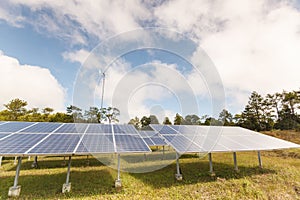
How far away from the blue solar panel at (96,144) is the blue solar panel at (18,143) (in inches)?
72.9

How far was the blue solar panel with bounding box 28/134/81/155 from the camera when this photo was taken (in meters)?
5.73

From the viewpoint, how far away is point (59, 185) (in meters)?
6.78

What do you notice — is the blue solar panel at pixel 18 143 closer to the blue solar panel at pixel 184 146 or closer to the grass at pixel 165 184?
the grass at pixel 165 184

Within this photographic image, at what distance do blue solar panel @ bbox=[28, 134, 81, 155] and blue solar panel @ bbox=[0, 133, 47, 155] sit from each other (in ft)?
1.09

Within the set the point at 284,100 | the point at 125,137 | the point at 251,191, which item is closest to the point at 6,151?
the point at 125,137

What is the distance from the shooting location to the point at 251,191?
6.49 m

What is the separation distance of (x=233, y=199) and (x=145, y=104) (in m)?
7.30

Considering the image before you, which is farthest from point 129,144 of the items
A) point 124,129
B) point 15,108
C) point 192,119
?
point 15,108

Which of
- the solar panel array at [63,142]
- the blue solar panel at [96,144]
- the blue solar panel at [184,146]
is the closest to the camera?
the solar panel array at [63,142]

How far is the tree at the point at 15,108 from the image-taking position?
76.6ft

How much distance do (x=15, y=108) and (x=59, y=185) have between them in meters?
24.3

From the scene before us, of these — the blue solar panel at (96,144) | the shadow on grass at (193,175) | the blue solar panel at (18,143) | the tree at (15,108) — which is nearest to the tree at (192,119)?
the shadow on grass at (193,175)

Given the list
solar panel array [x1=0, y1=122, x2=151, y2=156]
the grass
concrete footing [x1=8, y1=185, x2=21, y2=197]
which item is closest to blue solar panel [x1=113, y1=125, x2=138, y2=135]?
solar panel array [x1=0, y1=122, x2=151, y2=156]

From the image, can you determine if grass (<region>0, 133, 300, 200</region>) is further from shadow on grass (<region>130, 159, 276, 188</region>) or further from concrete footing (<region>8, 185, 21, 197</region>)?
concrete footing (<region>8, 185, 21, 197</region>)
